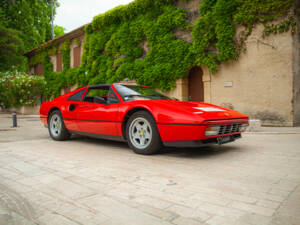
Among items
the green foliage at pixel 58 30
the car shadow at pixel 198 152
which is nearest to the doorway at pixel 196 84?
the car shadow at pixel 198 152

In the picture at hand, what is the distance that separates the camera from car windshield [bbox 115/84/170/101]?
15.0 ft

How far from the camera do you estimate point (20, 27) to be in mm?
25469

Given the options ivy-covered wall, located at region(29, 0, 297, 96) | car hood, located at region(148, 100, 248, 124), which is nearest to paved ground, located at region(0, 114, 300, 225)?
car hood, located at region(148, 100, 248, 124)

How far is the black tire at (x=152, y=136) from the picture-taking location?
389 cm

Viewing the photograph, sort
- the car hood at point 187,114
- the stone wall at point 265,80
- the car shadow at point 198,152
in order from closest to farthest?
the car hood at point 187,114 < the car shadow at point 198,152 < the stone wall at point 265,80

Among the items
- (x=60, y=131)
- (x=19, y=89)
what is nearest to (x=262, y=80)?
(x=60, y=131)

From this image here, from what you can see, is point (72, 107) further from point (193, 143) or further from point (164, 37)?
point (164, 37)

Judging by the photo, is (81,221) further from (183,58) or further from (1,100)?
(1,100)

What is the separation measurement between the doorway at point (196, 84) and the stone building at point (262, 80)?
17.4 inches

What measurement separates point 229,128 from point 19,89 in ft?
57.7

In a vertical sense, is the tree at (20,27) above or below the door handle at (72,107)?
above

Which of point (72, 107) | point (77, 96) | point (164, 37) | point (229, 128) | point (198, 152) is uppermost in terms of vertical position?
point (164, 37)

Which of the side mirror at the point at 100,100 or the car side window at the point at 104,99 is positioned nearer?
the car side window at the point at 104,99

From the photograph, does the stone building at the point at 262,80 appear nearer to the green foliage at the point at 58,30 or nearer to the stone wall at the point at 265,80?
the stone wall at the point at 265,80
